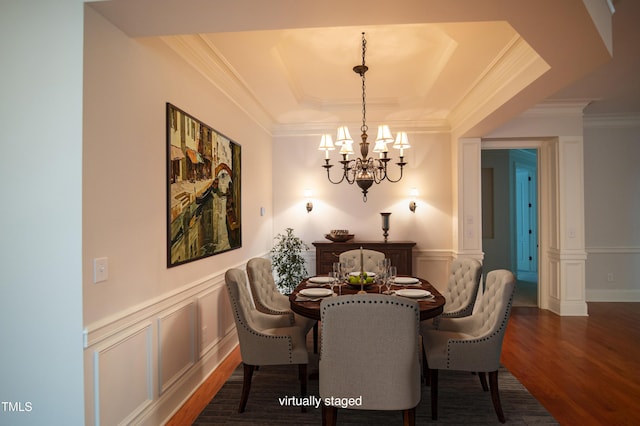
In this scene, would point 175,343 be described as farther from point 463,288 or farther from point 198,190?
point 463,288

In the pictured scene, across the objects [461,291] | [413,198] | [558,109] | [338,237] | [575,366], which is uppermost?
[558,109]

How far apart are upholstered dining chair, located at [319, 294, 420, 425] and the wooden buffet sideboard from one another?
124 inches

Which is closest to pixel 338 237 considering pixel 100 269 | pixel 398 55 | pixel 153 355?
pixel 398 55

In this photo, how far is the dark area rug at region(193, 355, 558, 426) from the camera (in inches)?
96.3

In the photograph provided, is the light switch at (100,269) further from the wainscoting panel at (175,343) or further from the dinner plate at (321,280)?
the dinner plate at (321,280)

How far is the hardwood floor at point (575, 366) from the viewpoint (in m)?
2.59

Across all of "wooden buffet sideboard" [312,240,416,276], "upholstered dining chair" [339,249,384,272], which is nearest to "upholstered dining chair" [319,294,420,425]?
"upholstered dining chair" [339,249,384,272]

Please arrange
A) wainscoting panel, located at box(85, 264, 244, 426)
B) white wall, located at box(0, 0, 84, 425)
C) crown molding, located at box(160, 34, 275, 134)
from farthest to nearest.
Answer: crown molding, located at box(160, 34, 275, 134)
wainscoting panel, located at box(85, 264, 244, 426)
white wall, located at box(0, 0, 84, 425)

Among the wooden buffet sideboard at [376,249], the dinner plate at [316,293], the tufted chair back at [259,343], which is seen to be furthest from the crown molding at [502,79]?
the tufted chair back at [259,343]

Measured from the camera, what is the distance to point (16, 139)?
176 cm

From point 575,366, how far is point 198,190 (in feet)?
12.2

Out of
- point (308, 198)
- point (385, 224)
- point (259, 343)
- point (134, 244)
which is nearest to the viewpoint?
point (134, 244)

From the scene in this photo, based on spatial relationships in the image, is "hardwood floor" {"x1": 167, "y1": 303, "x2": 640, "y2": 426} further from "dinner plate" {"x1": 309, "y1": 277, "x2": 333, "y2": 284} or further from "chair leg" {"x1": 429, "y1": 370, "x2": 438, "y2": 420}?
"dinner plate" {"x1": 309, "y1": 277, "x2": 333, "y2": 284}

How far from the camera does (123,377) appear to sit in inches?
79.6
